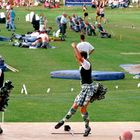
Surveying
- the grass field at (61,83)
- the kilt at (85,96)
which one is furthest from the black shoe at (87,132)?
the grass field at (61,83)

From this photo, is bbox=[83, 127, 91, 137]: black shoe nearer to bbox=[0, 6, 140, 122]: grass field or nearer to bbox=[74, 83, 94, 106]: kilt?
bbox=[74, 83, 94, 106]: kilt

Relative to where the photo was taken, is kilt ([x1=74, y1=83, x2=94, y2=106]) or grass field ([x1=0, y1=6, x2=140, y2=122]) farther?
grass field ([x1=0, y1=6, x2=140, y2=122])

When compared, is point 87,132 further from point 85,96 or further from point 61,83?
point 61,83

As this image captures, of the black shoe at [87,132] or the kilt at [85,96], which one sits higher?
the kilt at [85,96]

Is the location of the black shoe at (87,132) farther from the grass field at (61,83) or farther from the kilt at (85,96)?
the grass field at (61,83)

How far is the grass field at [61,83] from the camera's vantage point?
20.2m

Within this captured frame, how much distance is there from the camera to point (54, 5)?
3597 inches

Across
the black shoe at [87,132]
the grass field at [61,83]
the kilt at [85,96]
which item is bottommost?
the grass field at [61,83]

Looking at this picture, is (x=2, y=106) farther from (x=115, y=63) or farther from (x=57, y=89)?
(x=115, y=63)

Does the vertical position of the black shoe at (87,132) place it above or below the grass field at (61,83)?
above

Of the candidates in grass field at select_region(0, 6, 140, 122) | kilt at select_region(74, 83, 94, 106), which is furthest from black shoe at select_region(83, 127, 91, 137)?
grass field at select_region(0, 6, 140, 122)

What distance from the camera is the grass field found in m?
20.2

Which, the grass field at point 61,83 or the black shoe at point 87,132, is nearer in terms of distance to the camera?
the black shoe at point 87,132

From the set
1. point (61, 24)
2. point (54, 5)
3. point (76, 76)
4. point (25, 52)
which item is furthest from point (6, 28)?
point (54, 5)
